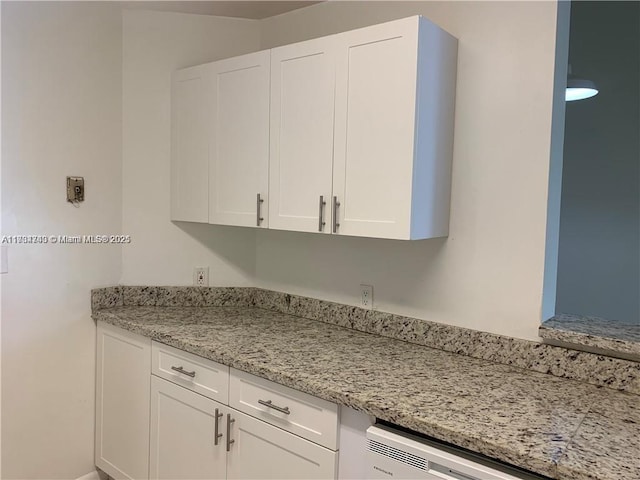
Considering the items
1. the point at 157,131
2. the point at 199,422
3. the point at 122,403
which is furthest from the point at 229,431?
the point at 157,131

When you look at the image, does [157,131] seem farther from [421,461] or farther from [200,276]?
[421,461]

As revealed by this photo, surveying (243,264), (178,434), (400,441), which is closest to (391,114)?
(400,441)

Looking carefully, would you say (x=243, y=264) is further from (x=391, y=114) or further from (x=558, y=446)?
(x=558, y=446)

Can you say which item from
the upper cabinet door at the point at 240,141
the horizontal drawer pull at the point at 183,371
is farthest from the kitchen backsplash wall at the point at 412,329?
the horizontal drawer pull at the point at 183,371

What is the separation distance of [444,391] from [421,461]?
0.87ft

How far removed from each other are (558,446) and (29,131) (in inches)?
90.2

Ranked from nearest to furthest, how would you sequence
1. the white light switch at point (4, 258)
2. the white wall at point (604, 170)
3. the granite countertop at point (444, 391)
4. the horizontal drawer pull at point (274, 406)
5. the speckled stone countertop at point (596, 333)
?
the granite countertop at point (444, 391)
the speckled stone countertop at point (596, 333)
the horizontal drawer pull at point (274, 406)
the white light switch at point (4, 258)
the white wall at point (604, 170)

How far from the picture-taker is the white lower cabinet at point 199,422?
1688 mm

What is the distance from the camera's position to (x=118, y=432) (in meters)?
2.43

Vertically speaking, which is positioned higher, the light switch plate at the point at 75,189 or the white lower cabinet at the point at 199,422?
the light switch plate at the point at 75,189

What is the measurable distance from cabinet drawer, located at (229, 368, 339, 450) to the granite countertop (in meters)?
0.05

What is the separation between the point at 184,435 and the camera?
83.5 inches

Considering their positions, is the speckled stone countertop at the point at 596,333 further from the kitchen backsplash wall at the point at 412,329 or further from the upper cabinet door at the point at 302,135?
the upper cabinet door at the point at 302,135

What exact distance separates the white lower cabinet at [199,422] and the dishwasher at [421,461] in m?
0.12
